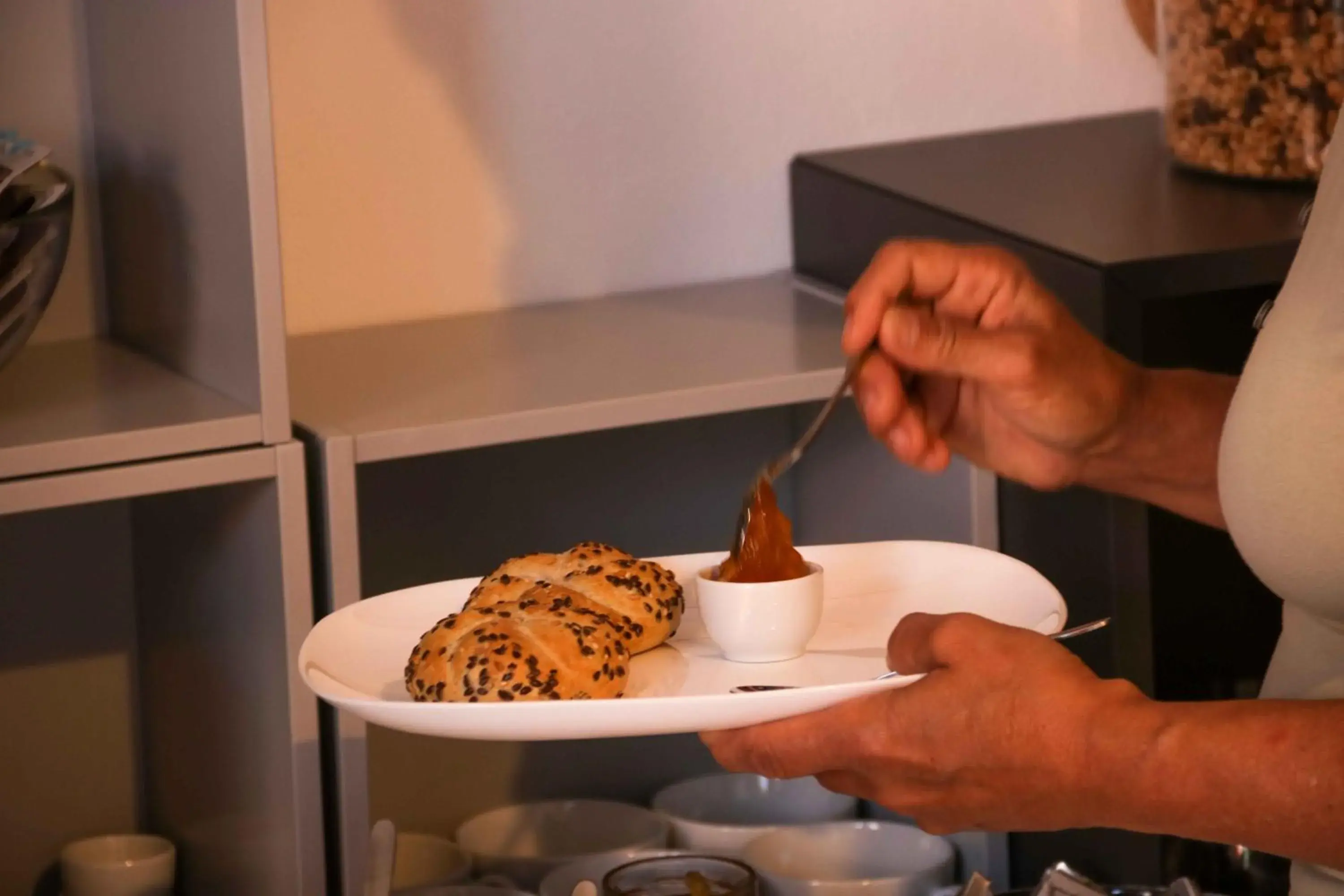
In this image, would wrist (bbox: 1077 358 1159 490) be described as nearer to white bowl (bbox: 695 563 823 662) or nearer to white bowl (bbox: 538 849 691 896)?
white bowl (bbox: 695 563 823 662)

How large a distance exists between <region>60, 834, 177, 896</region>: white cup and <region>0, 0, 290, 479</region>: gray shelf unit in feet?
1.38

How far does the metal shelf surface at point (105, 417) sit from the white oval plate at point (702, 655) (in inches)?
7.2

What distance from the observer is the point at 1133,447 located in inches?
47.6

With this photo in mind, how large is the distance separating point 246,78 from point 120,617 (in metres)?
0.64

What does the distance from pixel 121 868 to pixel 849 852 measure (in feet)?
2.05

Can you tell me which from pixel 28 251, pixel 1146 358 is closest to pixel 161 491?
pixel 28 251

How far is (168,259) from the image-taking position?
1.42m

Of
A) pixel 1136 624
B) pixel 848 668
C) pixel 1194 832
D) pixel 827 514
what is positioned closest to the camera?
pixel 1194 832

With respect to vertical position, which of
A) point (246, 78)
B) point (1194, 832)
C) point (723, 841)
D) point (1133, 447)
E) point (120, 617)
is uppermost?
point (246, 78)

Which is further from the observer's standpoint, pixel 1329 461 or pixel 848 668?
pixel 848 668

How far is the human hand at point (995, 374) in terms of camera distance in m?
1.13

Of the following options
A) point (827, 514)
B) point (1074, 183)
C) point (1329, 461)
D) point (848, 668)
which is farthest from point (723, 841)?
point (1329, 461)

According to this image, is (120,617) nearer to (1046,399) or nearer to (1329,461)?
(1046,399)

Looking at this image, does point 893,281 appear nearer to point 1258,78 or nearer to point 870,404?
point 870,404
